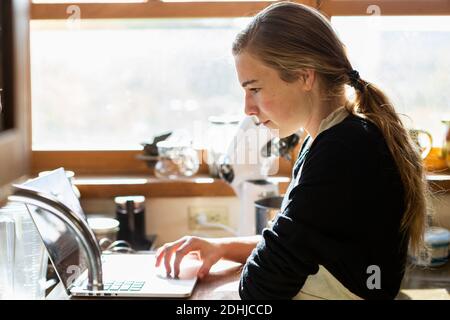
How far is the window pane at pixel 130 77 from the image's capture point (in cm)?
205

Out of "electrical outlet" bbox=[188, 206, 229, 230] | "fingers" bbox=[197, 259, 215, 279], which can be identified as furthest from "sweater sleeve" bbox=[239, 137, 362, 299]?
"electrical outlet" bbox=[188, 206, 229, 230]

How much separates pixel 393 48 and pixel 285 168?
0.52m

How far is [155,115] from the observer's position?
81.8 inches

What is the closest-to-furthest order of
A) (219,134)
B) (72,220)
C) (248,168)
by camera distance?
(72,220) < (248,168) < (219,134)

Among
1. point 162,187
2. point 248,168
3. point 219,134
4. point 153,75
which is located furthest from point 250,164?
point 153,75

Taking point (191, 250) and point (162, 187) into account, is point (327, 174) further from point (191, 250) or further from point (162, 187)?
point (162, 187)

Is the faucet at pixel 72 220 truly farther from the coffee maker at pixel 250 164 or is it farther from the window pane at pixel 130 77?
the window pane at pixel 130 77

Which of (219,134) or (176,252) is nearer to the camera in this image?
(176,252)

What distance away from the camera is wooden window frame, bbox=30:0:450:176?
1915mm

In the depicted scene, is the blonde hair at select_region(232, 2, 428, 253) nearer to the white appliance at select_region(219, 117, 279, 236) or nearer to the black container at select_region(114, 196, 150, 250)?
the white appliance at select_region(219, 117, 279, 236)

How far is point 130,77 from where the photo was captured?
206cm

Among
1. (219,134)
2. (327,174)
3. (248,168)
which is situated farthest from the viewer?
(219,134)

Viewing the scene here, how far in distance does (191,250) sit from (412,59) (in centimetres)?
118
